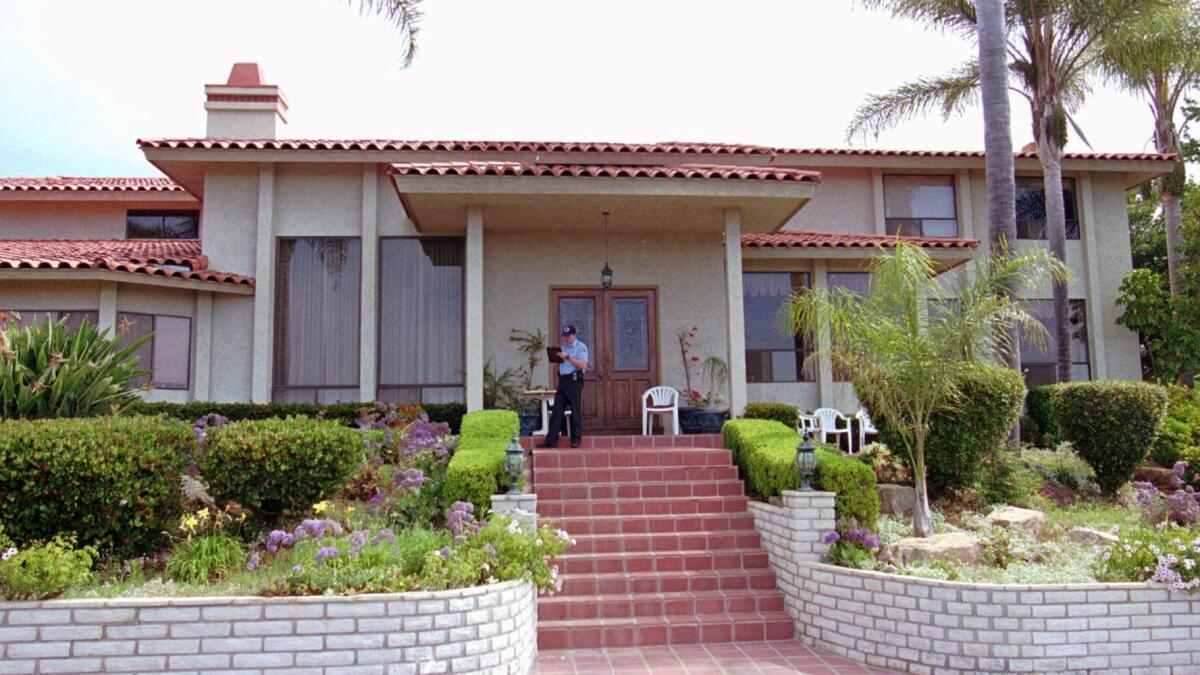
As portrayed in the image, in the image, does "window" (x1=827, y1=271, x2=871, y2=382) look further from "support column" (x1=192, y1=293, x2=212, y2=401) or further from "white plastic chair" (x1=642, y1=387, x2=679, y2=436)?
"support column" (x1=192, y1=293, x2=212, y2=401)

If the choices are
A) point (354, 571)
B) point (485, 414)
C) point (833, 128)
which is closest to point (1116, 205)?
point (833, 128)

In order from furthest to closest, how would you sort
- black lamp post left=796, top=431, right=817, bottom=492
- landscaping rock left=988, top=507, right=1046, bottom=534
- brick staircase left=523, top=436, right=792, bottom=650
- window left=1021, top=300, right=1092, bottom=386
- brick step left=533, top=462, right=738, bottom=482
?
window left=1021, top=300, right=1092, bottom=386 < brick step left=533, top=462, right=738, bottom=482 < landscaping rock left=988, top=507, right=1046, bottom=534 < black lamp post left=796, top=431, right=817, bottom=492 < brick staircase left=523, top=436, right=792, bottom=650

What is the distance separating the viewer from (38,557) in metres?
5.42

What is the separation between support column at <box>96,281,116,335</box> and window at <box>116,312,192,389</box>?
150 mm

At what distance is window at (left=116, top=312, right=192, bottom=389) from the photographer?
12055 millimetres

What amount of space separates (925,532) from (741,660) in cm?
229

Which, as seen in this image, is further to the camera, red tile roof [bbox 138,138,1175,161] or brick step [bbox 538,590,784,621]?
red tile roof [bbox 138,138,1175,161]

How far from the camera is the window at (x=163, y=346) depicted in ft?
39.5

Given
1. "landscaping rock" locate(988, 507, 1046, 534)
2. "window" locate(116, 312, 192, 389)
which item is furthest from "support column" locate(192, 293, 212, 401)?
"landscaping rock" locate(988, 507, 1046, 534)

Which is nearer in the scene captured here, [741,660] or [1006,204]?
[741,660]

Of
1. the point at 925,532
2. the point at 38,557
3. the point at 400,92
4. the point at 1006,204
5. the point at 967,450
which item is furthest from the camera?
the point at 400,92

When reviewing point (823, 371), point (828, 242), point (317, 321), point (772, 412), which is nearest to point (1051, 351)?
point (823, 371)

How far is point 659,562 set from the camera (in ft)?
25.4

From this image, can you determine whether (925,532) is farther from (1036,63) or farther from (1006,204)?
(1036,63)
